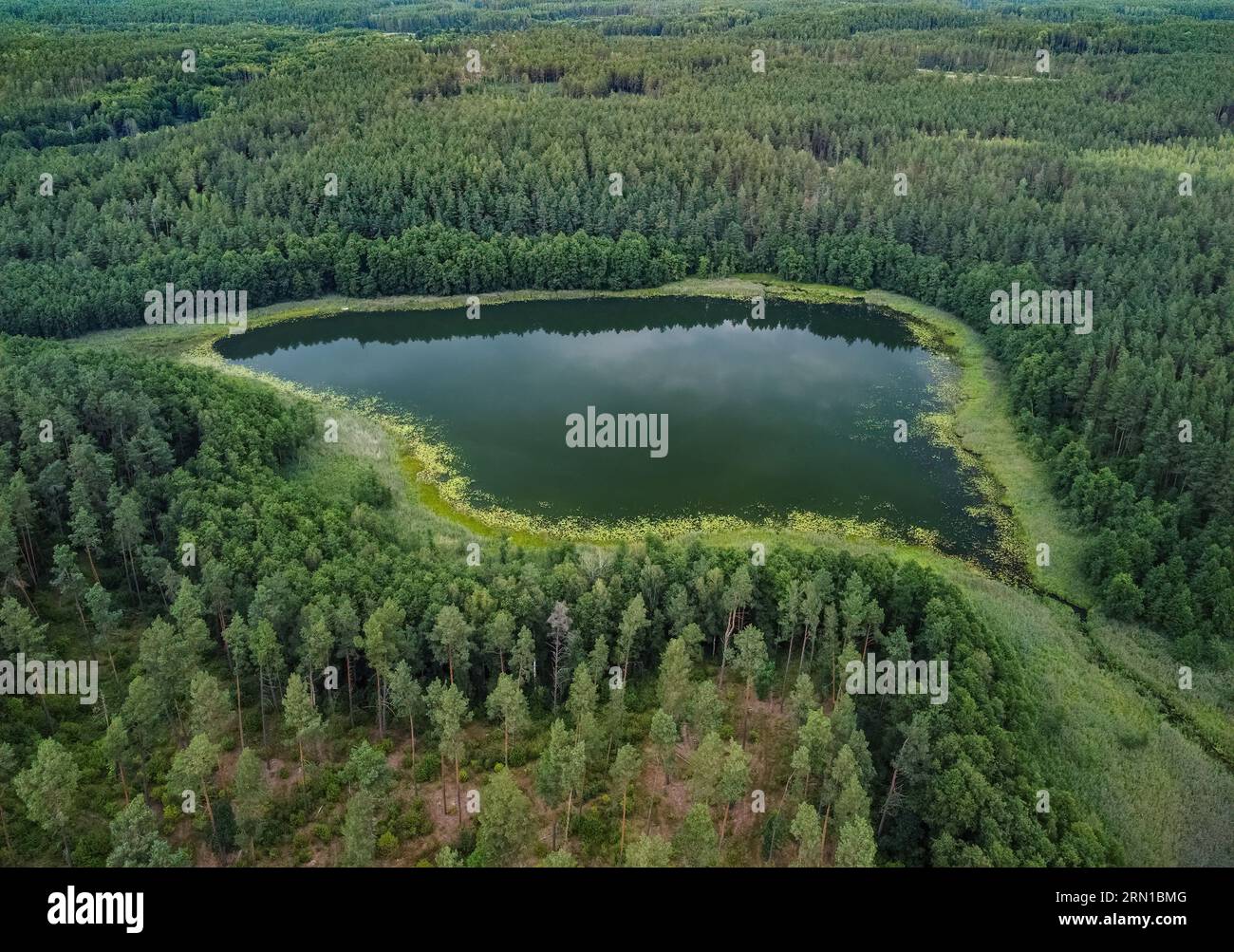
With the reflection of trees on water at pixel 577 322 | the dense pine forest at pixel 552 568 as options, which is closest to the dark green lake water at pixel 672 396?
the reflection of trees on water at pixel 577 322

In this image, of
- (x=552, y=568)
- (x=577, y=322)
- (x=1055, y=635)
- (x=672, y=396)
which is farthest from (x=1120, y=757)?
(x=577, y=322)

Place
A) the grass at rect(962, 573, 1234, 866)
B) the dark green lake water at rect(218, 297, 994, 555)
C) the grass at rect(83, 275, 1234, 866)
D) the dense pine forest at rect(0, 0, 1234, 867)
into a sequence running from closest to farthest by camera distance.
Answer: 1. the dense pine forest at rect(0, 0, 1234, 867)
2. the grass at rect(962, 573, 1234, 866)
3. the grass at rect(83, 275, 1234, 866)
4. the dark green lake water at rect(218, 297, 994, 555)

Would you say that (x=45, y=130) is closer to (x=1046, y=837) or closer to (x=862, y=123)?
(x=862, y=123)

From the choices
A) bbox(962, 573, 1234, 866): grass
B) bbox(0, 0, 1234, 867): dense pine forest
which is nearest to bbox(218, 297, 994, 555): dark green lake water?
bbox(0, 0, 1234, 867): dense pine forest

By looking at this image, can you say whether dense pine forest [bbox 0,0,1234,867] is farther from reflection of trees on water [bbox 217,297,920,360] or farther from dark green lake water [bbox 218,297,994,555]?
dark green lake water [bbox 218,297,994,555]

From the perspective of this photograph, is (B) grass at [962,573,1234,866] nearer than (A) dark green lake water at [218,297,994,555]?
Yes

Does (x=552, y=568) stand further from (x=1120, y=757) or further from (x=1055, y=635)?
(x=1120, y=757)

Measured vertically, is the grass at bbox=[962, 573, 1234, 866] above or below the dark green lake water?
below

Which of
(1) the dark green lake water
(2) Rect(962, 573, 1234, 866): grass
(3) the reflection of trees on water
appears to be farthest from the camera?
(3) the reflection of trees on water
